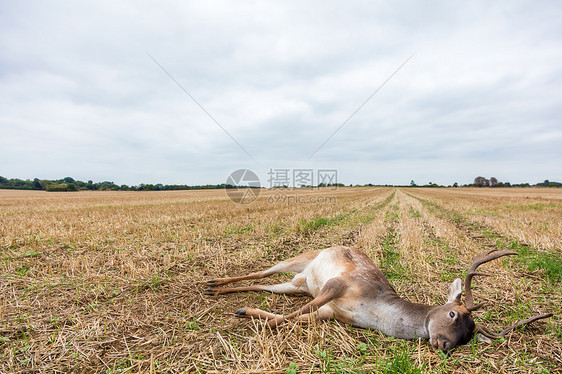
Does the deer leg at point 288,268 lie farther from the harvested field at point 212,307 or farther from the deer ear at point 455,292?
the deer ear at point 455,292

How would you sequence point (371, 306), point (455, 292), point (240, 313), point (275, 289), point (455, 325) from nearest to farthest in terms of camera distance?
point (455, 325) → point (455, 292) → point (371, 306) → point (240, 313) → point (275, 289)

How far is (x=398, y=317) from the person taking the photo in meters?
3.04

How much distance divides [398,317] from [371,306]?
1.08 ft

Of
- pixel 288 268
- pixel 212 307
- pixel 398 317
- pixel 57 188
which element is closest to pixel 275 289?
pixel 288 268

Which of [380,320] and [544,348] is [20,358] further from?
[544,348]

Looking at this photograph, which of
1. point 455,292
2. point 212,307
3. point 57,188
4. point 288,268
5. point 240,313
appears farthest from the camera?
point 57,188

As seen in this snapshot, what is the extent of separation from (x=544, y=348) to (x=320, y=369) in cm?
264

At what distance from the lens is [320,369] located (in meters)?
2.61

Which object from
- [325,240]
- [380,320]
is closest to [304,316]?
[380,320]

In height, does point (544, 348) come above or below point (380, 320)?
below

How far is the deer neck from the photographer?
2.92 meters

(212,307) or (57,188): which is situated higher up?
(57,188)

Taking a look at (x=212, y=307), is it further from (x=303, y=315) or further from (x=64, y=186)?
(x=64, y=186)

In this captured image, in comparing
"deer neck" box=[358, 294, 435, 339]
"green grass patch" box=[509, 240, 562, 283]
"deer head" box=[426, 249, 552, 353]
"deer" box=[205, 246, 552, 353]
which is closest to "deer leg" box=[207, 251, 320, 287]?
"deer" box=[205, 246, 552, 353]
